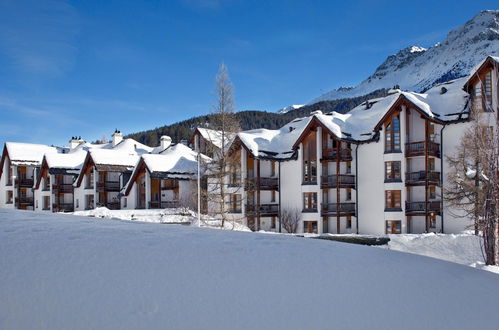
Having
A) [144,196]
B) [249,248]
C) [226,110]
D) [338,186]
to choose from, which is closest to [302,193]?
[338,186]

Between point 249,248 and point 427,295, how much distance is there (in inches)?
72.3

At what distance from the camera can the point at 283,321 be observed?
3.24 m

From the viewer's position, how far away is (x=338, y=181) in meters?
34.6

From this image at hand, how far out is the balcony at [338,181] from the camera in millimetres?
34812

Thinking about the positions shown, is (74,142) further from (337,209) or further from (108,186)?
(337,209)

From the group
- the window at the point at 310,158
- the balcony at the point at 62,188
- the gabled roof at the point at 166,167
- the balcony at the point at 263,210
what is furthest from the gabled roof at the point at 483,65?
the balcony at the point at 62,188

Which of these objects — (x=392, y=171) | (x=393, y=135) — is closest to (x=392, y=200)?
(x=392, y=171)

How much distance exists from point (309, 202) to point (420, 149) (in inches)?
395

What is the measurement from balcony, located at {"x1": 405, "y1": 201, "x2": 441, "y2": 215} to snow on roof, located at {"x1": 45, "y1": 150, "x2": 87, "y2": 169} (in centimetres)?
3964

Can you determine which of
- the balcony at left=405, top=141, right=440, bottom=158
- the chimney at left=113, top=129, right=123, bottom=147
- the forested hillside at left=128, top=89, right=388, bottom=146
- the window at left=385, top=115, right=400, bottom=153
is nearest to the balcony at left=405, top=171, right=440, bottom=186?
the balcony at left=405, top=141, right=440, bottom=158

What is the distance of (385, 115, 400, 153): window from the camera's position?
108 feet

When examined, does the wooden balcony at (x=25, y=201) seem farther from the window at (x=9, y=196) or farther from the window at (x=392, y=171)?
the window at (x=392, y=171)

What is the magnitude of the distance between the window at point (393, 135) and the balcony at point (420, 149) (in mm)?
821

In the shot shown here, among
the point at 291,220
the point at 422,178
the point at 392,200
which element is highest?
the point at 422,178
